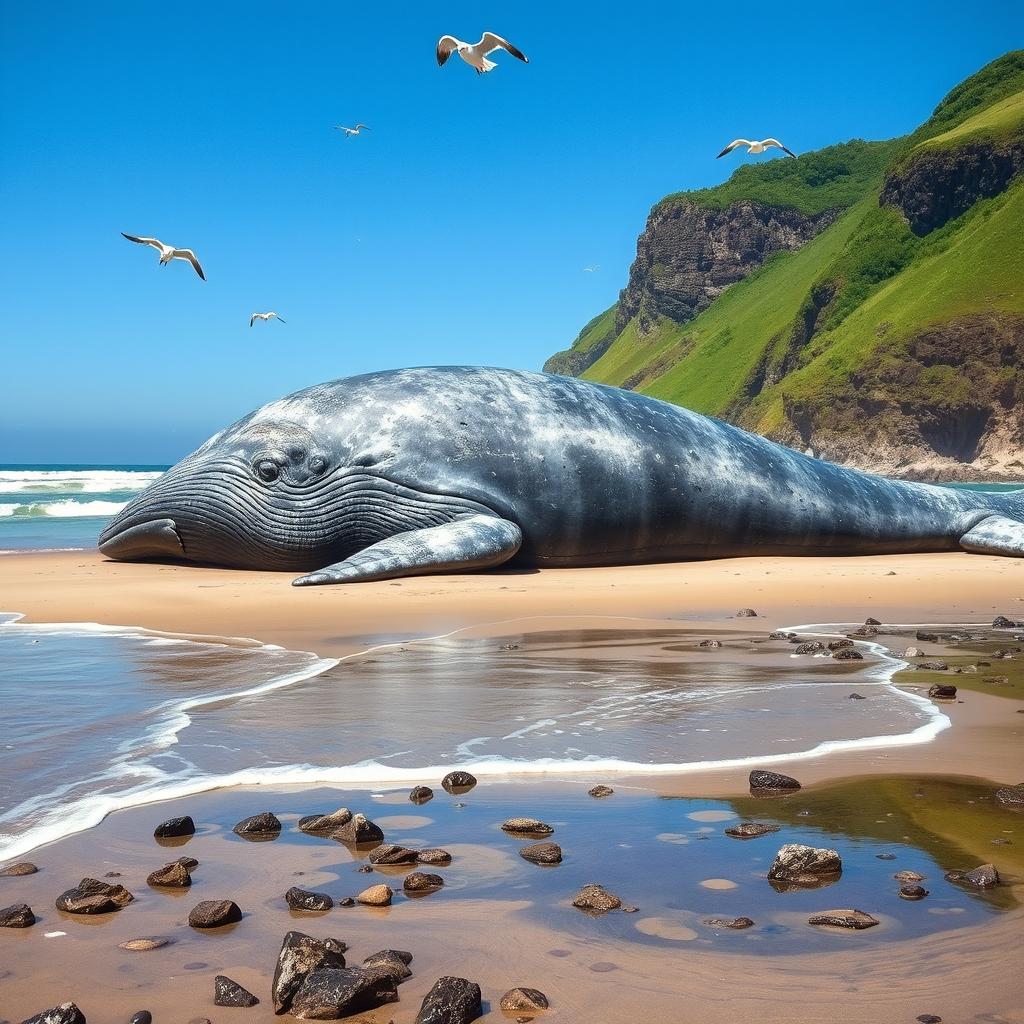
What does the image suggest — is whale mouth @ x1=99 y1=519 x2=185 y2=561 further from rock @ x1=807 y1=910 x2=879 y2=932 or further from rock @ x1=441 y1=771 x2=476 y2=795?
rock @ x1=807 y1=910 x2=879 y2=932

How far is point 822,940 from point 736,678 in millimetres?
3291

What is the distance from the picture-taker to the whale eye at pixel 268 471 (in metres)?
12.5

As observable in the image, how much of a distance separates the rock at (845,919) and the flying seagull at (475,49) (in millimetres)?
14795

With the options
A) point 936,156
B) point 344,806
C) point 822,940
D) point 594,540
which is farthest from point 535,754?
point 936,156

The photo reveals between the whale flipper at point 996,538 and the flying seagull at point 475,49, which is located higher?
the flying seagull at point 475,49

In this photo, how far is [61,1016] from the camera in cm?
211

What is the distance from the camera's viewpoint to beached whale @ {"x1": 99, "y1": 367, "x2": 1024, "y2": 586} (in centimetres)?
1254

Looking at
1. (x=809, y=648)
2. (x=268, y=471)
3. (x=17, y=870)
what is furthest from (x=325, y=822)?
(x=268, y=471)

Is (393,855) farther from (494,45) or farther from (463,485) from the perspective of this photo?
(494,45)

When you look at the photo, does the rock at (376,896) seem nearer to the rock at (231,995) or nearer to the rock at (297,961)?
the rock at (297,961)

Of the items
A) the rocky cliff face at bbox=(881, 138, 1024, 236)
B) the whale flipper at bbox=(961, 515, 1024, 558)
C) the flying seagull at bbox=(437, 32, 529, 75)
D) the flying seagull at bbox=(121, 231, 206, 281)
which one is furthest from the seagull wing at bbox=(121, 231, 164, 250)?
the rocky cliff face at bbox=(881, 138, 1024, 236)

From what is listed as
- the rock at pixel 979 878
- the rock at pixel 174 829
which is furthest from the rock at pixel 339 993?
the rock at pixel 979 878

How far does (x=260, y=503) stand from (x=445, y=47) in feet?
26.9

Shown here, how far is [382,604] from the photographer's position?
948 cm
